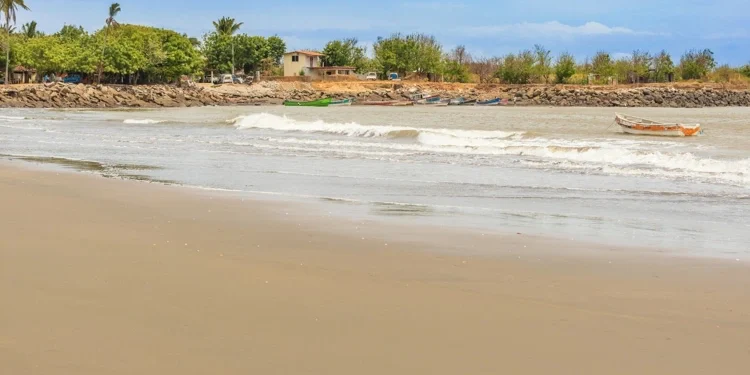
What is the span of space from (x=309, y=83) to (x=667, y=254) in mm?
109453

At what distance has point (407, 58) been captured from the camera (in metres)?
130

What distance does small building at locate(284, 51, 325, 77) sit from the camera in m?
122

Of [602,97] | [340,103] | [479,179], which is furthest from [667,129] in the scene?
[602,97]

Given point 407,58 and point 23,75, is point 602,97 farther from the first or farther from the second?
point 23,75

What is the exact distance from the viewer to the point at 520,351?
4.66 metres

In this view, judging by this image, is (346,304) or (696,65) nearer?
(346,304)

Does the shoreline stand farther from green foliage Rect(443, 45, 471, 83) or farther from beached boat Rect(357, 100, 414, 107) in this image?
green foliage Rect(443, 45, 471, 83)

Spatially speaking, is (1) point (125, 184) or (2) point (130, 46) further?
(2) point (130, 46)

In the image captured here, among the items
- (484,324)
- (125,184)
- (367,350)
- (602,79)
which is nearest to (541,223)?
(484,324)

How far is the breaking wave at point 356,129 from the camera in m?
30.3

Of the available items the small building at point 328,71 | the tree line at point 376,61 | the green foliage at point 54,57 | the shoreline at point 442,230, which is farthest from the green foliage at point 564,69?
the shoreline at point 442,230

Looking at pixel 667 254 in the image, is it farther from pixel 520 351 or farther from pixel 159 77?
pixel 159 77

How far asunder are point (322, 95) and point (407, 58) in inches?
1146

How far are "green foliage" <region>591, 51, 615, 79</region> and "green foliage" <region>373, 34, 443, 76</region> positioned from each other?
25007 mm
